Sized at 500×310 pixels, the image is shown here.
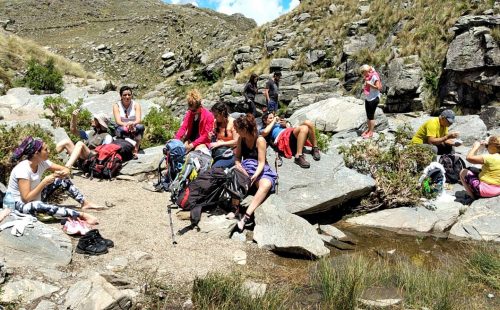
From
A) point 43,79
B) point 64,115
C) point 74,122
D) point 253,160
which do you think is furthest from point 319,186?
point 43,79

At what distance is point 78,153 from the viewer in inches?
314

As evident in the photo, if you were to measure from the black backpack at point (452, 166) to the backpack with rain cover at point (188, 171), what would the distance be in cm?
476

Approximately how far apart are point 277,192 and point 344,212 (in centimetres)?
143

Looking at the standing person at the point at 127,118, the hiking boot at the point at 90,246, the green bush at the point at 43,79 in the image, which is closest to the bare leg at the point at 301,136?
the standing person at the point at 127,118

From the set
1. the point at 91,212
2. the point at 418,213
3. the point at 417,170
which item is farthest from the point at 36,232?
the point at 417,170

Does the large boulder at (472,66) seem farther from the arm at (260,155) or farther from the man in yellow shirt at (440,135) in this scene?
the arm at (260,155)

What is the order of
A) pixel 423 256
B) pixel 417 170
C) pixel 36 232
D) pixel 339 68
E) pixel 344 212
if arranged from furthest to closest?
pixel 339 68
pixel 417 170
pixel 344 212
pixel 423 256
pixel 36 232

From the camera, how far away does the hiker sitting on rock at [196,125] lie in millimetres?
8023

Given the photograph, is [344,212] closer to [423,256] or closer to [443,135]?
[423,256]

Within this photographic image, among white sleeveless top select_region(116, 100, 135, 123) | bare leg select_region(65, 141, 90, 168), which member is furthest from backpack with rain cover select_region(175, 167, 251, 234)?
white sleeveless top select_region(116, 100, 135, 123)

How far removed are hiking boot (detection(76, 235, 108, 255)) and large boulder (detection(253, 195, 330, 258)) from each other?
2.13m

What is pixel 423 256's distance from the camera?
6219mm

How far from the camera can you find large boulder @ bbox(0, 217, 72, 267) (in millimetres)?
4855

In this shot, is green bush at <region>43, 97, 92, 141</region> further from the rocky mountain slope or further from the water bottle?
the rocky mountain slope
